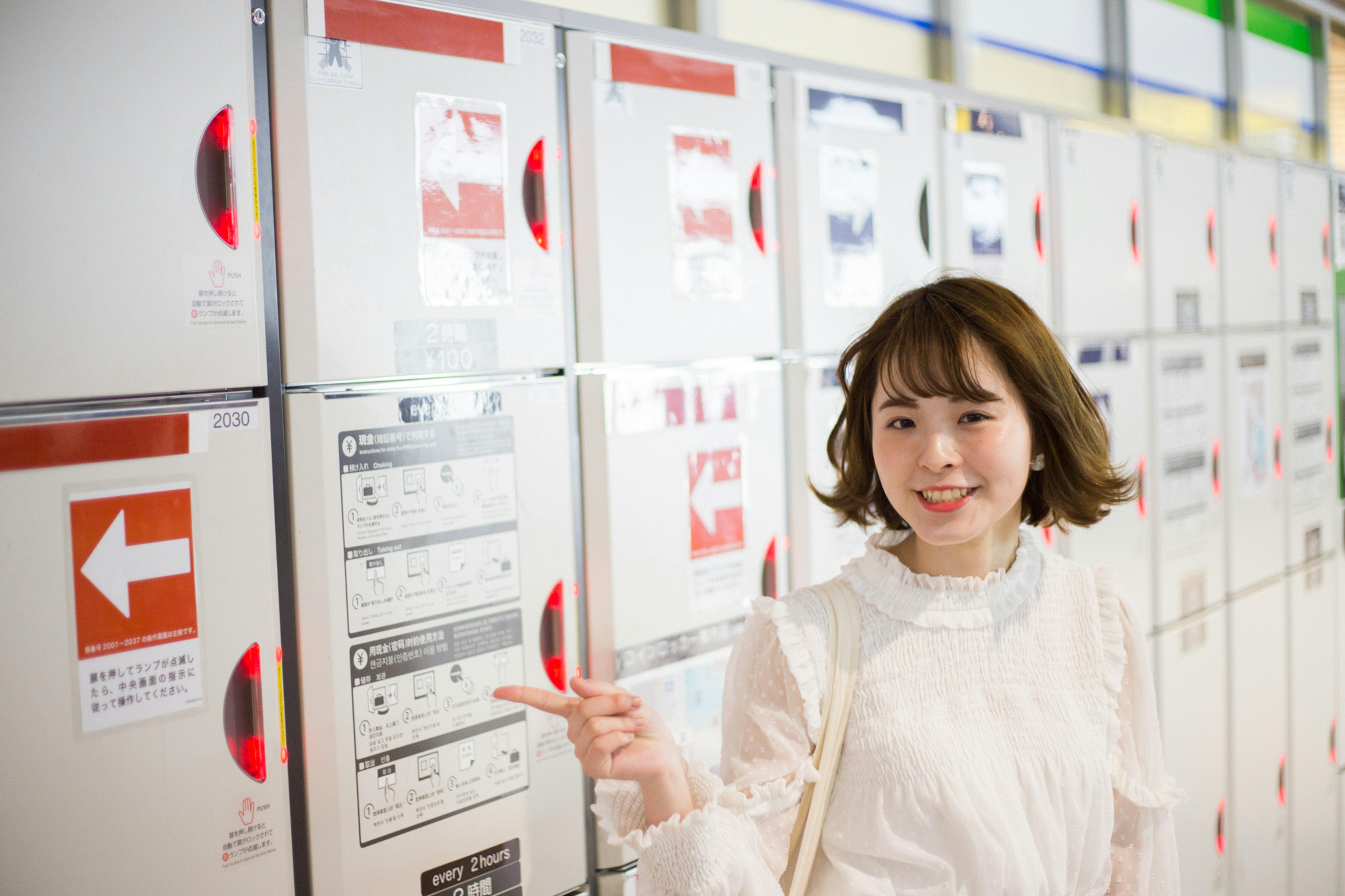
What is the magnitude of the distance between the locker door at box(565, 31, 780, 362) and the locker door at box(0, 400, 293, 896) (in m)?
0.68

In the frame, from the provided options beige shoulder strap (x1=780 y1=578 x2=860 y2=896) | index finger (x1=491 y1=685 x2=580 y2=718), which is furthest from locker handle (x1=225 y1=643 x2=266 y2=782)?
beige shoulder strap (x1=780 y1=578 x2=860 y2=896)

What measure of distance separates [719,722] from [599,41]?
132 cm

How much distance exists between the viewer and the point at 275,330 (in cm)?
143

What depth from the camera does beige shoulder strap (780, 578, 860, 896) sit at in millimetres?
1275

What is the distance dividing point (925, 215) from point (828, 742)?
1.51 metres

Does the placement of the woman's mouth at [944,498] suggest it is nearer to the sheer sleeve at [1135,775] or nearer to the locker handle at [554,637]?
the sheer sleeve at [1135,775]

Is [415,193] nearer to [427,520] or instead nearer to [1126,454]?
[427,520]

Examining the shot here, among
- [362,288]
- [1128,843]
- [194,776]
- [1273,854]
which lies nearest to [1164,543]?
[1273,854]

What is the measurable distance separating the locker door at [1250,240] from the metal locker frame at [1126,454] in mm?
706

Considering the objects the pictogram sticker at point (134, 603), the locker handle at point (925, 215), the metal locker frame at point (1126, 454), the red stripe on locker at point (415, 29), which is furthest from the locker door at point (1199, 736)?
the pictogram sticker at point (134, 603)

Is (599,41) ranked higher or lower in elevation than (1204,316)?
higher

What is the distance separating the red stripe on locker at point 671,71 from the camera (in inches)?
72.3

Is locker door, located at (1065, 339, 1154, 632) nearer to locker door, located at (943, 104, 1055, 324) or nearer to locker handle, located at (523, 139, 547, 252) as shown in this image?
locker door, located at (943, 104, 1055, 324)

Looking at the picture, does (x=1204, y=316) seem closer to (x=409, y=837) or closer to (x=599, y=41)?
(x=599, y=41)
